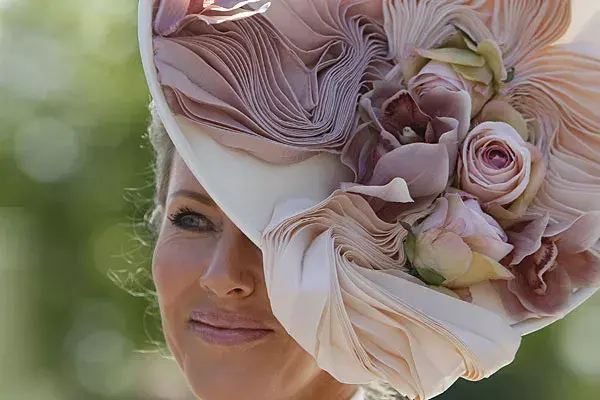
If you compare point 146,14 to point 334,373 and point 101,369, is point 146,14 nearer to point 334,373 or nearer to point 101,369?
point 334,373

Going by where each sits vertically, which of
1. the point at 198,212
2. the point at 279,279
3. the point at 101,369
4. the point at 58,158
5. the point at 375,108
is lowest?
the point at 101,369

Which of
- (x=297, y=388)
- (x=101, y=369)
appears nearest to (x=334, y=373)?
→ (x=297, y=388)

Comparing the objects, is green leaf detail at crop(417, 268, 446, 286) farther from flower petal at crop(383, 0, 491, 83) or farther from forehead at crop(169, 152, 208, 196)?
forehead at crop(169, 152, 208, 196)

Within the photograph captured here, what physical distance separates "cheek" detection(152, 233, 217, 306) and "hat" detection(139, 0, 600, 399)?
24cm

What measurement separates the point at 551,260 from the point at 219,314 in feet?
1.35

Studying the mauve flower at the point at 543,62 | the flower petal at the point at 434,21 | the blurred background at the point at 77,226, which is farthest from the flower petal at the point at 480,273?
the blurred background at the point at 77,226

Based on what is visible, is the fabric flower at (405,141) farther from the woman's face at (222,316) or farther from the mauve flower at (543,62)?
the woman's face at (222,316)

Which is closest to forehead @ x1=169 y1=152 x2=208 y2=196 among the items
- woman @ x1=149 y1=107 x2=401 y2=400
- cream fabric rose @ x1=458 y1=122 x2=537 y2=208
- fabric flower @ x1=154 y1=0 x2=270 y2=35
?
woman @ x1=149 y1=107 x2=401 y2=400

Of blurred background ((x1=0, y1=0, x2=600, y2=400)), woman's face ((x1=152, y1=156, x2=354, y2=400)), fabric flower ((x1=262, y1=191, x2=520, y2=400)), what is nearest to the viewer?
fabric flower ((x1=262, y1=191, x2=520, y2=400))

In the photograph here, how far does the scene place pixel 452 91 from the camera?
3.57 feet

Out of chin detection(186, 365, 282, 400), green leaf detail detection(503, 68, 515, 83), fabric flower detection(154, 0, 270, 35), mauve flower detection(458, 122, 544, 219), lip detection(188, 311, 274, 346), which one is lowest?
chin detection(186, 365, 282, 400)

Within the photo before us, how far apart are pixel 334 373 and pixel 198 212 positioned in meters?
0.34

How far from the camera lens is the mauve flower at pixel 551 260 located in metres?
1.09

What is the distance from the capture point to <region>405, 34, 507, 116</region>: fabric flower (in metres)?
1.10
